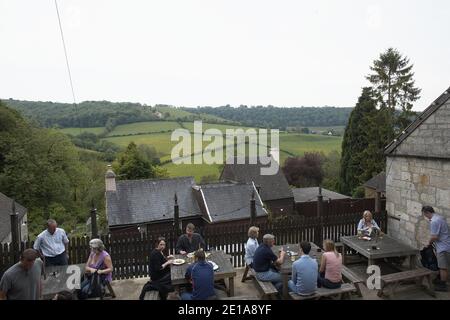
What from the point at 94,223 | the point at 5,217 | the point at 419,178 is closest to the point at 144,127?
the point at 5,217

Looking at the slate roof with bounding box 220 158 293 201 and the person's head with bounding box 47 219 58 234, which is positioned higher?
the person's head with bounding box 47 219 58 234

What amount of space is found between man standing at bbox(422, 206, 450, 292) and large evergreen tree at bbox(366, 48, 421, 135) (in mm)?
27611

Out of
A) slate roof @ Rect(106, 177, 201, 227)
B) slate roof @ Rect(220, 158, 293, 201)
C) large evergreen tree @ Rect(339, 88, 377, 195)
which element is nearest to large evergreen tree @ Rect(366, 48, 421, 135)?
large evergreen tree @ Rect(339, 88, 377, 195)

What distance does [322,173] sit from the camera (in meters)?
50.1

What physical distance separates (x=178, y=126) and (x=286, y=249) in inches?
2943

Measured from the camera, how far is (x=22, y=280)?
5.20 metres

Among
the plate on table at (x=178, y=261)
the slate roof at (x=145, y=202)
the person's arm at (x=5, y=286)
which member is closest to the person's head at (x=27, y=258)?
the person's arm at (x=5, y=286)

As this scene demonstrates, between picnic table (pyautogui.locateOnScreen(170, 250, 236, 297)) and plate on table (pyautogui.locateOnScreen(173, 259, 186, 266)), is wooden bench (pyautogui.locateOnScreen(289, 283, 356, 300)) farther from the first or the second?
plate on table (pyautogui.locateOnScreen(173, 259, 186, 266))

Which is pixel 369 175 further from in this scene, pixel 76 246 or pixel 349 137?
pixel 76 246

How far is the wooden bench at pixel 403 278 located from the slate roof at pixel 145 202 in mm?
19467

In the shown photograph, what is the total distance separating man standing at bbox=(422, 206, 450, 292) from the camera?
23.0ft

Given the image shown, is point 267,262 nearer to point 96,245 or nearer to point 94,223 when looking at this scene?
point 96,245

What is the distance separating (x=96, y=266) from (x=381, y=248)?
5.93 meters

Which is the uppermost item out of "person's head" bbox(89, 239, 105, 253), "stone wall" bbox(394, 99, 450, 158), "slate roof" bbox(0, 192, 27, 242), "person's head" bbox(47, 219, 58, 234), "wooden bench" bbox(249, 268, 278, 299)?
"stone wall" bbox(394, 99, 450, 158)
